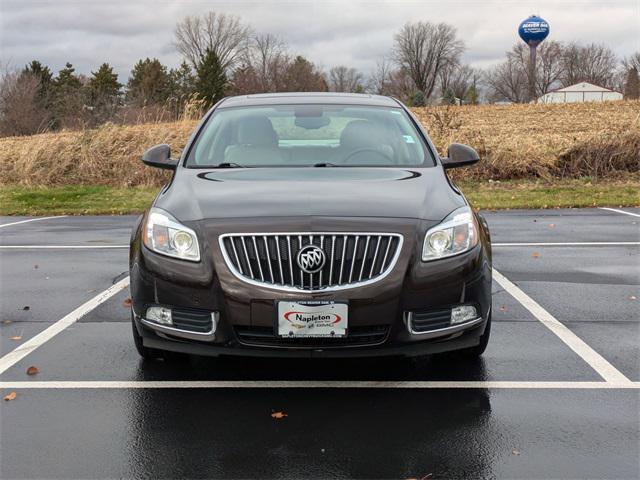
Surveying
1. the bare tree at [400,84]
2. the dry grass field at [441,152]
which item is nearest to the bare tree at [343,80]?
the bare tree at [400,84]

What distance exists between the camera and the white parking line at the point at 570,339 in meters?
4.34

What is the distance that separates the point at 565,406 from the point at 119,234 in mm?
7928

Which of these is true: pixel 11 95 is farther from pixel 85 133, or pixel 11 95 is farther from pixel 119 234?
pixel 119 234

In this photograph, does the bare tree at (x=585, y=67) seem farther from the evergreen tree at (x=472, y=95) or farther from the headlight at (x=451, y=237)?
the headlight at (x=451, y=237)

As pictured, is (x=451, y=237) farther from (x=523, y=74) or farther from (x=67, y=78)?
(x=523, y=74)

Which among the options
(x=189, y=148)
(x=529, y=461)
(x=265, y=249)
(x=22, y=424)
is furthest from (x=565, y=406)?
(x=189, y=148)

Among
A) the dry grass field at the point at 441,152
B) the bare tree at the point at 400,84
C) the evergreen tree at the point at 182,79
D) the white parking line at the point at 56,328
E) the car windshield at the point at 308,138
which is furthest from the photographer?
the bare tree at the point at 400,84

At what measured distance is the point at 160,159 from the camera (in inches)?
220

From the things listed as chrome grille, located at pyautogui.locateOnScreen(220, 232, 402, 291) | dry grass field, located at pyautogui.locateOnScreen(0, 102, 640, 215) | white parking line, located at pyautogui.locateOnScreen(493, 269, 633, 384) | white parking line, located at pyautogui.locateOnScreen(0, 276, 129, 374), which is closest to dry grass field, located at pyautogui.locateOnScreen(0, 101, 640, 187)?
dry grass field, located at pyautogui.locateOnScreen(0, 102, 640, 215)

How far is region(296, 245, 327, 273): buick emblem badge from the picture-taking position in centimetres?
374

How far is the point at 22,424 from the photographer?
369cm

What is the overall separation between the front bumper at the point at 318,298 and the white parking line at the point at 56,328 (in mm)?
1242

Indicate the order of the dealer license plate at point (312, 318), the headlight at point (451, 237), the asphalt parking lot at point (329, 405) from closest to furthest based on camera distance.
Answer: the asphalt parking lot at point (329, 405) < the dealer license plate at point (312, 318) < the headlight at point (451, 237)

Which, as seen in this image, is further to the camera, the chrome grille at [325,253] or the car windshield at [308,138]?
the car windshield at [308,138]
